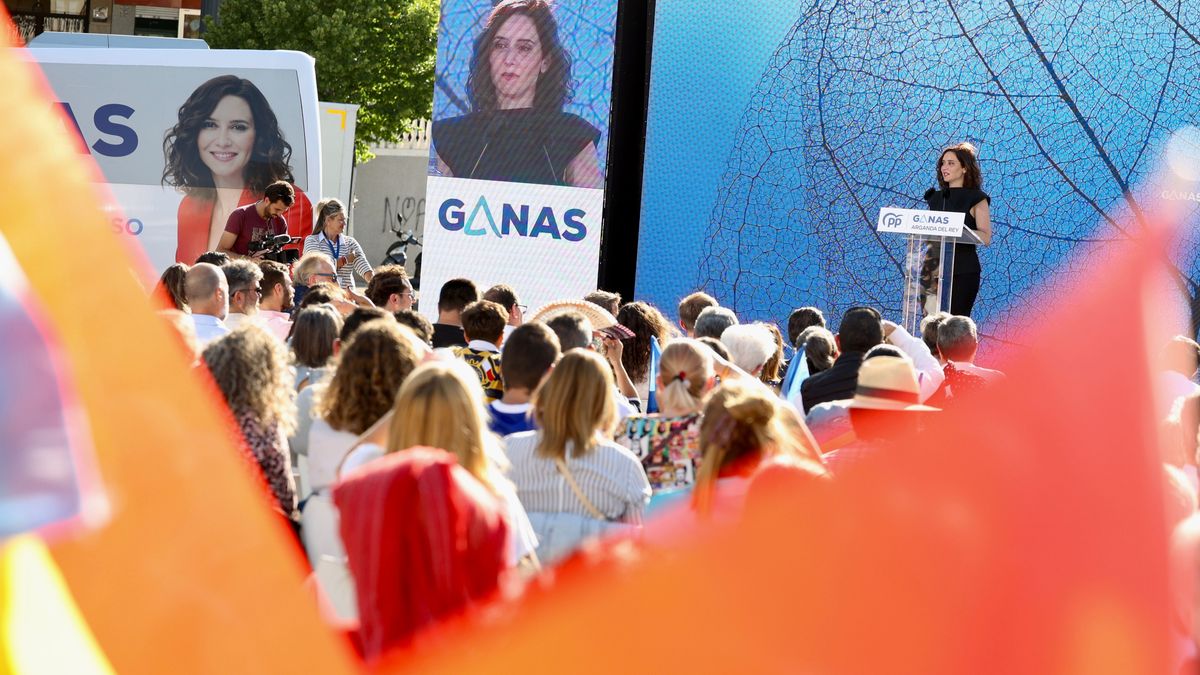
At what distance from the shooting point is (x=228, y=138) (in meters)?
11.0

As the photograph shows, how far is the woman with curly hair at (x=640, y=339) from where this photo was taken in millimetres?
5527

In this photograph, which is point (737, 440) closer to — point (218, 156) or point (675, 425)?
point (675, 425)

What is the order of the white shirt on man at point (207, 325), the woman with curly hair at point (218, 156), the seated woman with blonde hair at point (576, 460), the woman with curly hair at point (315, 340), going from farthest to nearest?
the woman with curly hair at point (218, 156)
the white shirt on man at point (207, 325)
the woman with curly hair at point (315, 340)
the seated woman with blonde hair at point (576, 460)

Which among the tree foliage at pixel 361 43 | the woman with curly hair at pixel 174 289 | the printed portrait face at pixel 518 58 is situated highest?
the tree foliage at pixel 361 43

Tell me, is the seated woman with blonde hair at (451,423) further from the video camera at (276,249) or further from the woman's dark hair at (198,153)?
the woman's dark hair at (198,153)

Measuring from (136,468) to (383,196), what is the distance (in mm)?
23415

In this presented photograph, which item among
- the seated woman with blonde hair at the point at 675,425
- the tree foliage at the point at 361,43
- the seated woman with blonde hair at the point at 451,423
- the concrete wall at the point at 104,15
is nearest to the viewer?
the seated woman with blonde hair at the point at 451,423

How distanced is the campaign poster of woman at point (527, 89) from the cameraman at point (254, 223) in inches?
62.2

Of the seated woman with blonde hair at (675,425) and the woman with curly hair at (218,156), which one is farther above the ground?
the woman with curly hair at (218,156)

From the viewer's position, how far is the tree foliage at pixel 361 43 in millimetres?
23625

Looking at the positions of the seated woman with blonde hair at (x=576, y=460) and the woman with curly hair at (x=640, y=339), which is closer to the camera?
the seated woman with blonde hair at (x=576, y=460)

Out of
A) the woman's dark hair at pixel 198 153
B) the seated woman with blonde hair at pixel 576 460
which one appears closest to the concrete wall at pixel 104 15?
the woman's dark hair at pixel 198 153

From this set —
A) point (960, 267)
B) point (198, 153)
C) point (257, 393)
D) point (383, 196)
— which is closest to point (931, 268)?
point (960, 267)

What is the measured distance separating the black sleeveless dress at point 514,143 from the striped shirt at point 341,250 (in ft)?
4.53
